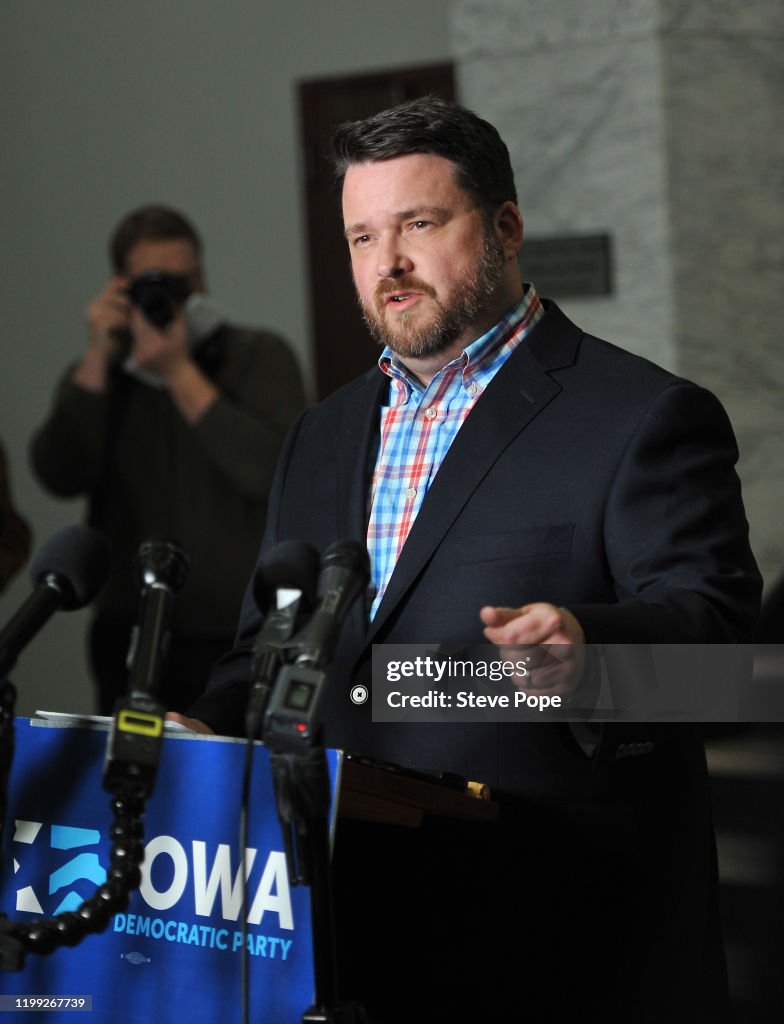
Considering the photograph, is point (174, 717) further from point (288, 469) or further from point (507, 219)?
point (507, 219)

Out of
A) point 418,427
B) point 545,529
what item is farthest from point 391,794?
point 418,427

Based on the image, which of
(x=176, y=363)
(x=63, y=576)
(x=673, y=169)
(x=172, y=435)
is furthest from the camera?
(x=172, y=435)

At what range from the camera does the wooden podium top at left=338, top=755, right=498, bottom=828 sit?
1.50 m

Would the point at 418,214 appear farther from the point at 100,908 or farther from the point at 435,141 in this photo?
the point at 100,908

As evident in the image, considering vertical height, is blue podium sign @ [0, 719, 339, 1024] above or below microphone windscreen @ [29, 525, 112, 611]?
below

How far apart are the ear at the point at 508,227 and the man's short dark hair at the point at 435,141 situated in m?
0.02

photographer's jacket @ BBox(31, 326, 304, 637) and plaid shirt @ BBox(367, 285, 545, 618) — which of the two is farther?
photographer's jacket @ BBox(31, 326, 304, 637)

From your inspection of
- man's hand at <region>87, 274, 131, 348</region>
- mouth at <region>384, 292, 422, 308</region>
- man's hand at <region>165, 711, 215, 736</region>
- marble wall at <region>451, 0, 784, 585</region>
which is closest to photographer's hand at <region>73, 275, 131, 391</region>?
man's hand at <region>87, 274, 131, 348</region>

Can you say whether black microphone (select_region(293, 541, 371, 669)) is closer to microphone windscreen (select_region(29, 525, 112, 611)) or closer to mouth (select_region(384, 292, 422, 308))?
microphone windscreen (select_region(29, 525, 112, 611))

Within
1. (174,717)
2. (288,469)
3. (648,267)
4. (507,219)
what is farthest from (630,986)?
(648,267)

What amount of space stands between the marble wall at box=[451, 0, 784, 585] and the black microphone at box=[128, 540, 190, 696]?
2308 mm

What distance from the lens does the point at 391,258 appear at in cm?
191

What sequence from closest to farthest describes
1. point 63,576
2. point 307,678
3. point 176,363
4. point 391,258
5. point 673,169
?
point 307,678 < point 63,576 < point 391,258 < point 673,169 < point 176,363

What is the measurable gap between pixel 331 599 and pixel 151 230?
8.63ft
